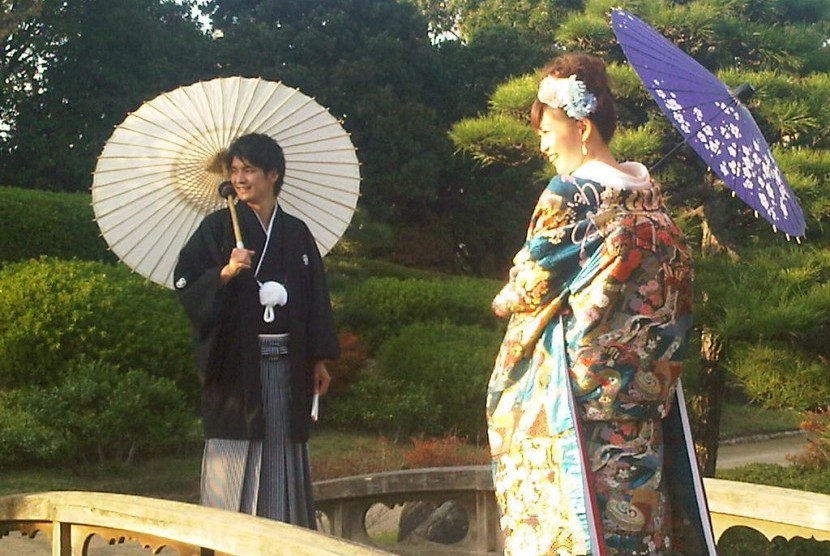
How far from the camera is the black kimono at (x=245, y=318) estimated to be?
385 cm

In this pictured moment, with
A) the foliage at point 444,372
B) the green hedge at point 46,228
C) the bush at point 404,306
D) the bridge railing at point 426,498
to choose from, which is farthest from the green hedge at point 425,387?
the bridge railing at point 426,498

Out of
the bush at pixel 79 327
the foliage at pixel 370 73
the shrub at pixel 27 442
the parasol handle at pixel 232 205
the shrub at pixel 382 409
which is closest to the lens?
the parasol handle at pixel 232 205

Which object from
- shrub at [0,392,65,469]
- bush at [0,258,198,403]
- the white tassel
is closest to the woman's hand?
the white tassel

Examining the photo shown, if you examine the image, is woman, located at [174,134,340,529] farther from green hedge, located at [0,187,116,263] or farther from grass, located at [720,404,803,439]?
grass, located at [720,404,803,439]

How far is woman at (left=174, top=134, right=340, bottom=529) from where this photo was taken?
3.87m

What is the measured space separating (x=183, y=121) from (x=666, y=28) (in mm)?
3024

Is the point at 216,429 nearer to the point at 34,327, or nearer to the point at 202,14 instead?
the point at 34,327

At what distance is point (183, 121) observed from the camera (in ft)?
13.5

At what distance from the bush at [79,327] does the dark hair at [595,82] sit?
19.0ft

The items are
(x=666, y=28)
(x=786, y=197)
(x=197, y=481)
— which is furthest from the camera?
(x=197, y=481)

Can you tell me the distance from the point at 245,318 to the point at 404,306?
748 centimetres

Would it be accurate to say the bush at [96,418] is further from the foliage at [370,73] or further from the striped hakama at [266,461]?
the foliage at [370,73]

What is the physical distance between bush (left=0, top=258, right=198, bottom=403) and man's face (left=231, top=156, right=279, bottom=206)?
14.8ft

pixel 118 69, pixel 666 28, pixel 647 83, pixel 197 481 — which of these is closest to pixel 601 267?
pixel 647 83
